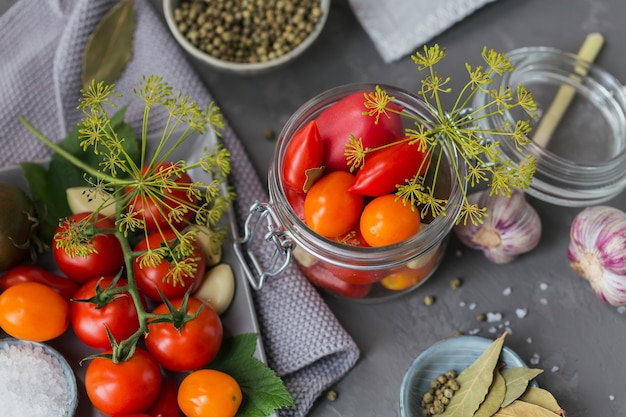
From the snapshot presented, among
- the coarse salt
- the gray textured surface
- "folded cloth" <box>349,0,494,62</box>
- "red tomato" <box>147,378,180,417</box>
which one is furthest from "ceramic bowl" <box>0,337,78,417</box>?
"folded cloth" <box>349,0,494,62</box>

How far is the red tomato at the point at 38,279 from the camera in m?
0.99

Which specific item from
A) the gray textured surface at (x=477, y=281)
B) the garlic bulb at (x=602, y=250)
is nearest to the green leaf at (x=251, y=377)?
the gray textured surface at (x=477, y=281)

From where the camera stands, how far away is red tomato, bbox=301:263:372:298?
1060mm

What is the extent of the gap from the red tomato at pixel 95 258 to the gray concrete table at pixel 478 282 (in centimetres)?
30

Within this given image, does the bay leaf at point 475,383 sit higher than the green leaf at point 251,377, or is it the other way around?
the green leaf at point 251,377

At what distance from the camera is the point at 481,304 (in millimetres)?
1132

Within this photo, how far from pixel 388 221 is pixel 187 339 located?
314mm

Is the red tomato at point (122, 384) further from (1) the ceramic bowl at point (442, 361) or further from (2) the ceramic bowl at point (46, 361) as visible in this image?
(1) the ceramic bowl at point (442, 361)

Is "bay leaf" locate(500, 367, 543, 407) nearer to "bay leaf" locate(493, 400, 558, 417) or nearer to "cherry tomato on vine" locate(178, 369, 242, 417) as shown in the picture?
"bay leaf" locate(493, 400, 558, 417)

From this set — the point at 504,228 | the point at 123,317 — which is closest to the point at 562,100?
the point at 504,228

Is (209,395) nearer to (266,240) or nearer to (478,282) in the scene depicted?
(266,240)

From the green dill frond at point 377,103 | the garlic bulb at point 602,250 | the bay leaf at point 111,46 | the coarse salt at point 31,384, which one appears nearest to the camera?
the green dill frond at point 377,103

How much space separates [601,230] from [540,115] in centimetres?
25

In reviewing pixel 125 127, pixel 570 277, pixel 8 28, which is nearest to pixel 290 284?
pixel 125 127
